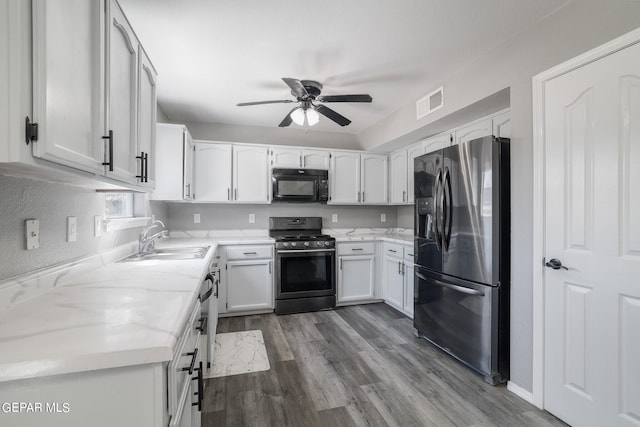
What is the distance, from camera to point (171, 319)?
848mm

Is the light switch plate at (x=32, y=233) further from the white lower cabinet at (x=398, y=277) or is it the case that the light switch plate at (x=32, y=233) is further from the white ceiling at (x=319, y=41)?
the white lower cabinet at (x=398, y=277)

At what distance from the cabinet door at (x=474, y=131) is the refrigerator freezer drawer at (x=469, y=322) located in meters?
1.28

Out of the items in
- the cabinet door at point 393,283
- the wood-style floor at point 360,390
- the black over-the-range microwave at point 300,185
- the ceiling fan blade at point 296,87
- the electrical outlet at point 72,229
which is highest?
the ceiling fan blade at point 296,87

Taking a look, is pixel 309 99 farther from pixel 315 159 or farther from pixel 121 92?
pixel 121 92

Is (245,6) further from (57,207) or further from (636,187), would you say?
(636,187)

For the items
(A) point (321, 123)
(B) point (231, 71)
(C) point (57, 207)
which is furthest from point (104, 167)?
(A) point (321, 123)

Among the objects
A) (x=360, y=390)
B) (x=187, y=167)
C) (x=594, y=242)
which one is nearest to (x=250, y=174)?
(x=187, y=167)

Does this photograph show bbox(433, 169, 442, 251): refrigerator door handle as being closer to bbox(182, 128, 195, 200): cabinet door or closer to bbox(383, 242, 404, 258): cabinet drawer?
bbox(383, 242, 404, 258): cabinet drawer

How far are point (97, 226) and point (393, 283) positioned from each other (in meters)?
2.96

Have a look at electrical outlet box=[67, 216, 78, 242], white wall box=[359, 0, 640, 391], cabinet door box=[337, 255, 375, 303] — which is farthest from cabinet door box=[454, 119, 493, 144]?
electrical outlet box=[67, 216, 78, 242]

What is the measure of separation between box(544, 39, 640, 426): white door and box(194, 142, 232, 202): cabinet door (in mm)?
3062

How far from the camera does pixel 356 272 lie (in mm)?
3650

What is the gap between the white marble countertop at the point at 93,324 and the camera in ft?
2.11

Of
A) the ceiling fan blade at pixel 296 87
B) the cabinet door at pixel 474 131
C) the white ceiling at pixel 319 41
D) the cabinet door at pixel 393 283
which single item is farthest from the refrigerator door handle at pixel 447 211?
the ceiling fan blade at pixel 296 87
